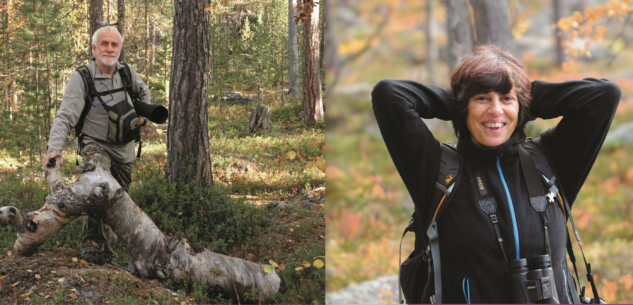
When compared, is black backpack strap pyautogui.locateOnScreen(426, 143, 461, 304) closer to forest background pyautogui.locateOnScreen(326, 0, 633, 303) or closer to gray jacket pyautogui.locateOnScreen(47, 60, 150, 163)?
gray jacket pyautogui.locateOnScreen(47, 60, 150, 163)

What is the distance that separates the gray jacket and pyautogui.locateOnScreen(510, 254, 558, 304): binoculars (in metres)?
3.34

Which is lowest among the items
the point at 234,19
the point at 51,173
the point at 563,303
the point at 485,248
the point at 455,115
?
the point at 563,303

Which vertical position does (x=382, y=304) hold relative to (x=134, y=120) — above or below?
below

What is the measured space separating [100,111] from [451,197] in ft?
10.5

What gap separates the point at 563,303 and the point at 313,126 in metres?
9.69

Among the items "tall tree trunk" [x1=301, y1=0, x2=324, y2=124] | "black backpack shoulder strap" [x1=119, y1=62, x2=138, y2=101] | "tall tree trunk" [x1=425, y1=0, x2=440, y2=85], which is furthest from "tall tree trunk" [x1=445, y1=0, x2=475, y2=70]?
"tall tree trunk" [x1=301, y1=0, x2=324, y2=124]

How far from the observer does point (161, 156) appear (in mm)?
9789

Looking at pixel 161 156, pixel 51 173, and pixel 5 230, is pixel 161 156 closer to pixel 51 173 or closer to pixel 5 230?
pixel 5 230

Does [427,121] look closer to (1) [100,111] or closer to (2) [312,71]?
(2) [312,71]

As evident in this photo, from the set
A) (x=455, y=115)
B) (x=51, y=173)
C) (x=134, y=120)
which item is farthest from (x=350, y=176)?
(x=455, y=115)

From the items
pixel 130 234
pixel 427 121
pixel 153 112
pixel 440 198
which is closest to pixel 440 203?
pixel 440 198

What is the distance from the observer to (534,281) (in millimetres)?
1515

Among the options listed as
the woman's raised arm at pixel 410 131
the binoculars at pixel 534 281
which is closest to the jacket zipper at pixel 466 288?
the binoculars at pixel 534 281

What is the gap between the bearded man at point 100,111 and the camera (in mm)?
3520
